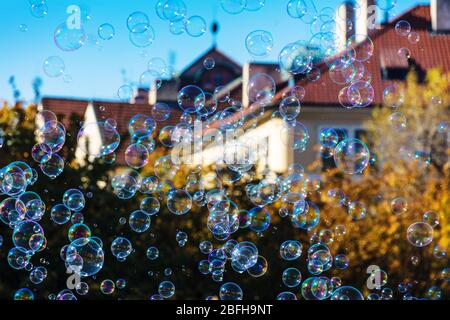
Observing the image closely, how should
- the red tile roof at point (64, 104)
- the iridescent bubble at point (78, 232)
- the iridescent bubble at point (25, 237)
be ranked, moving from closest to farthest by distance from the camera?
the iridescent bubble at point (25, 237)
the iridescent bubble at point (78, 232)
the red tile roof at point (64, 104)

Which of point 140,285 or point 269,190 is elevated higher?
point 269,190

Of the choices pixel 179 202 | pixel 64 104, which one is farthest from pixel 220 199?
pixel 64 104

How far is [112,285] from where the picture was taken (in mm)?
6219

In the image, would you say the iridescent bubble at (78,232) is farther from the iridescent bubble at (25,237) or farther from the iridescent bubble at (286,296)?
the iridescent bubble at (286,296)

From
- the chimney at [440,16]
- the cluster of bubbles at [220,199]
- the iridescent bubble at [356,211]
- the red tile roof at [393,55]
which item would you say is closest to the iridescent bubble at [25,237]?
the cluster of bubbles at [220,199]

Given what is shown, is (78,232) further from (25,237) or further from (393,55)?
(393,55)

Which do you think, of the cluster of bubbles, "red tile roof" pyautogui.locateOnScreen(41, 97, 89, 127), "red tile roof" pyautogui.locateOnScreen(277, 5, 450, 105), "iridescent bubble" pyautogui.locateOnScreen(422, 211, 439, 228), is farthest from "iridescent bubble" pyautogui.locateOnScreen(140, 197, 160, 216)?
"red tile roof" pyautogui.locateOnScreen(41, 97, 89, 127)

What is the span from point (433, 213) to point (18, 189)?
3.87m

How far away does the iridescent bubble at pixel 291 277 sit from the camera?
6.23 metres

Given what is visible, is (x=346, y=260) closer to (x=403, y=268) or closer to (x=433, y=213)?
(x=403, y=268)

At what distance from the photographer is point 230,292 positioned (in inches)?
243

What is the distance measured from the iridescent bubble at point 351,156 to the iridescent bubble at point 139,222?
5.57 ft
